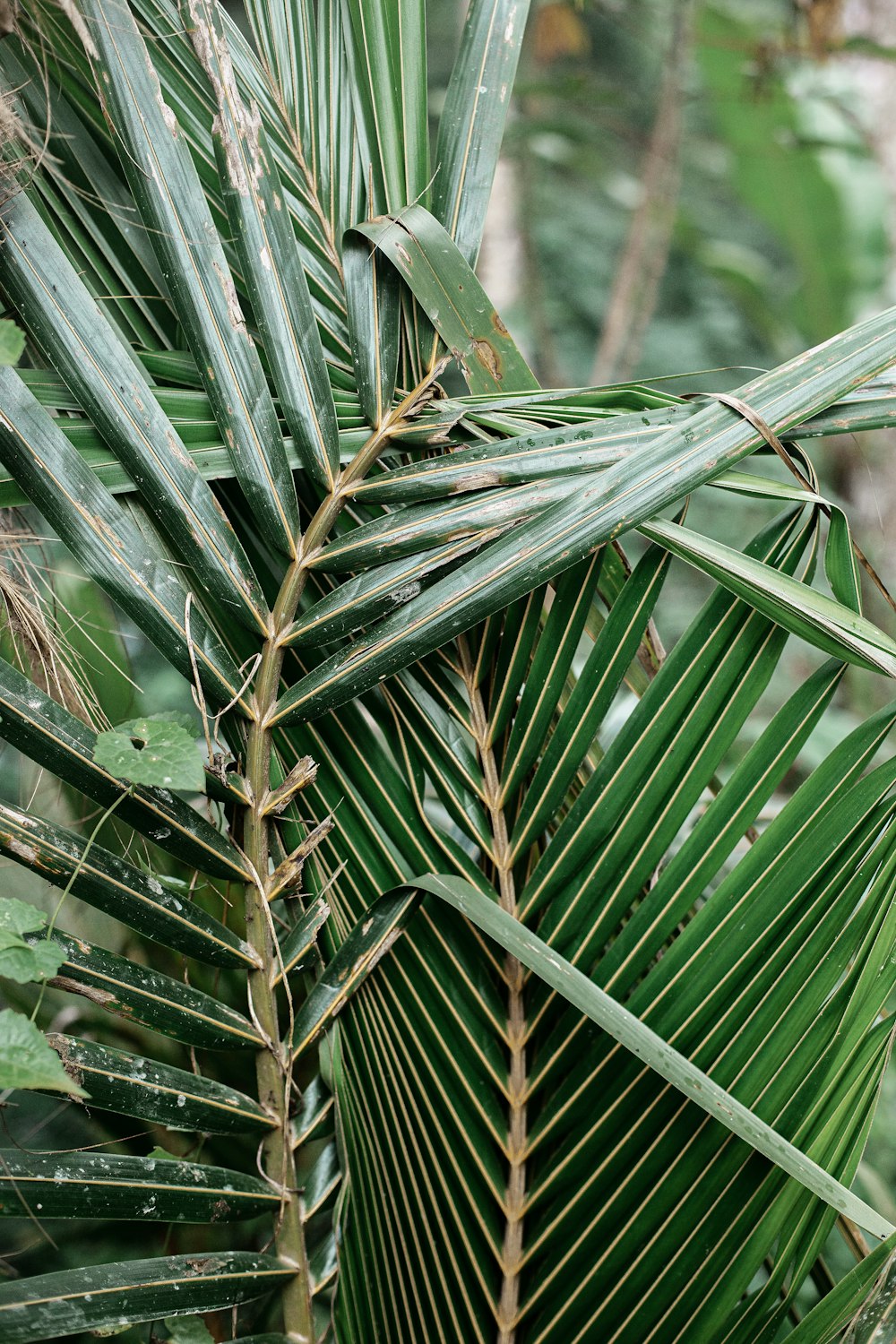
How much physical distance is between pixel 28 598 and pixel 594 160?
399cm

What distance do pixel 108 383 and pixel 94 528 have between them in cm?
10

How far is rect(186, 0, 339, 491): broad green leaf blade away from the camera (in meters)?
0.58

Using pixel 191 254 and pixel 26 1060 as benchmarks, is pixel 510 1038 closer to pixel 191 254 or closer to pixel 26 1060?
pixel 26 1060

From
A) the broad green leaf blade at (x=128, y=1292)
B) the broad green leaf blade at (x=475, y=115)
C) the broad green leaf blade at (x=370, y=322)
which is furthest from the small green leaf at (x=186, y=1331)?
the broad green leaf blade at (x=475, y=115)

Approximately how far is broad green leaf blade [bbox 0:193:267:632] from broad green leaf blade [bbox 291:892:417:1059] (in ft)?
0.86

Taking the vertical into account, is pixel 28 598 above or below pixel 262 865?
above

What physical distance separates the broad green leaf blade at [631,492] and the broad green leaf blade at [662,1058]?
181 mm

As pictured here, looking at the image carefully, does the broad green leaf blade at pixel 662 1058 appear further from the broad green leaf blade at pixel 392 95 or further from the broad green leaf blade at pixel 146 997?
the broad green leaf blade at pixel 392 95

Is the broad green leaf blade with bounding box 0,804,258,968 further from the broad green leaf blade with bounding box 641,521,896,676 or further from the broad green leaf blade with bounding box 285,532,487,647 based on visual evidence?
the broad green leaf blade with bounding box 641,521,896,676

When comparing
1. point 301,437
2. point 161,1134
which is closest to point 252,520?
point 301,437

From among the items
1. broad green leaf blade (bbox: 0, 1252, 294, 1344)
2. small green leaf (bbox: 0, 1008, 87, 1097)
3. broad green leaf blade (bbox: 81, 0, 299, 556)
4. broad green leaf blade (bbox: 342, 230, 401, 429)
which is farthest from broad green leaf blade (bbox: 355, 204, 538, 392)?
broad green leaf blade (bbox: 0, 1252, 294, 1344)

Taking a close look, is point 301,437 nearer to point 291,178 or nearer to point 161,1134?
point 291,178

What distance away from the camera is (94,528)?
574 millimetres

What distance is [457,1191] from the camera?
0.64 m
